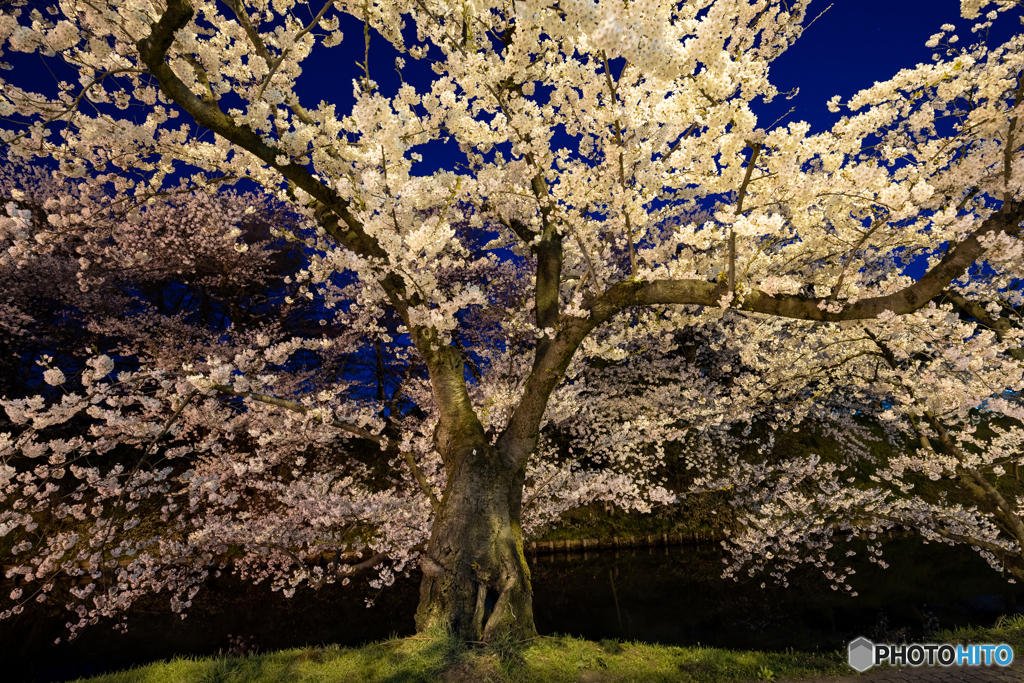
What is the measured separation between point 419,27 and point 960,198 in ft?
27.3

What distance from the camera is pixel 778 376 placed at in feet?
31.8

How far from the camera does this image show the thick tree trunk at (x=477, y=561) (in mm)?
5230

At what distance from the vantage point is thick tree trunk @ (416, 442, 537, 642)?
5.23m

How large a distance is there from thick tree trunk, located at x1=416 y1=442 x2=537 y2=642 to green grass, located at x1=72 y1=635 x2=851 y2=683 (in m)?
0.25

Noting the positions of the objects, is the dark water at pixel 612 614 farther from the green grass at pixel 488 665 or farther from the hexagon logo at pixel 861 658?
the green grass at pixel 488 665

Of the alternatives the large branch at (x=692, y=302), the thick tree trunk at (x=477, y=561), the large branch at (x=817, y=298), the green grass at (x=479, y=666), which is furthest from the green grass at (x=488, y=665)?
the large branch at (x=817, y=298)

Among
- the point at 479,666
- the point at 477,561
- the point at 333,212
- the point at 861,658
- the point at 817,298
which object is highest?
the point at 333,212

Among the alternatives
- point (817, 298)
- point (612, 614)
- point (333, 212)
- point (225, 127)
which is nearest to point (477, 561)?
point (333, 212)

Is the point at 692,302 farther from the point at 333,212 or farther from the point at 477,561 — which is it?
the point at 333,212

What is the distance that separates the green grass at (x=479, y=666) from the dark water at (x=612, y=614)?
3.28 meters

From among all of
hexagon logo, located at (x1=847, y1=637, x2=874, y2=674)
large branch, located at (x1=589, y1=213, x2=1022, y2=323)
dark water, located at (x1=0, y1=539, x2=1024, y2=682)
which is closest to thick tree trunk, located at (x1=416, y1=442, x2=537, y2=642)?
large branch, located at (x1=589, y1=213, x2=1022, y2=323)

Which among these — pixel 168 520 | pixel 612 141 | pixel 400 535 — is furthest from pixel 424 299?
pixel 168 520

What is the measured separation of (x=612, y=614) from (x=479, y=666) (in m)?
6.88

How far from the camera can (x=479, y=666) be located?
15.0 feet
